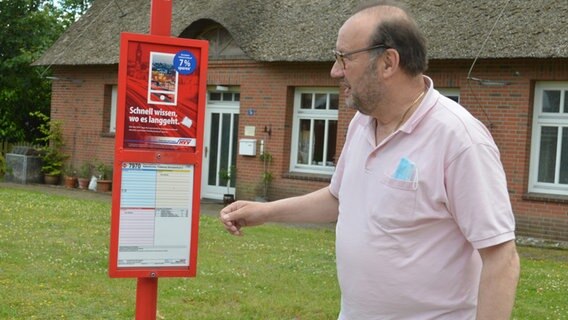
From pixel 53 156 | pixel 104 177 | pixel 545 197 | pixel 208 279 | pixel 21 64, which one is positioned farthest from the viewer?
pixel 21 64

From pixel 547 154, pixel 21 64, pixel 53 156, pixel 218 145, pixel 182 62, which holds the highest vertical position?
pixel 21 64

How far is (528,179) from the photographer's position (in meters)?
14.1

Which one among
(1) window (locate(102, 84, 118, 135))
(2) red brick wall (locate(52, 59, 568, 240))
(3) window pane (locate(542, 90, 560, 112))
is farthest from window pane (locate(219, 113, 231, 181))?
(3) window pane (locate(542, 90, 560, 112))

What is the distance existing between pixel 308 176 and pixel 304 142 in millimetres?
915

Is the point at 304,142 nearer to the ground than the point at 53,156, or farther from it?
farther from it

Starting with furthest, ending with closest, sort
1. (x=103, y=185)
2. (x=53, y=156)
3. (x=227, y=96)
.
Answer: (x=53, y=156)
(x=103, y=185)
(x=227, y=96)

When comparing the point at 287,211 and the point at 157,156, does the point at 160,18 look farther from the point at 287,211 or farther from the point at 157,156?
the point at 287,211

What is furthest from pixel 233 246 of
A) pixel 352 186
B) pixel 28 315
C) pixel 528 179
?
pixel 352 186

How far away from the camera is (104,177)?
68.0ft

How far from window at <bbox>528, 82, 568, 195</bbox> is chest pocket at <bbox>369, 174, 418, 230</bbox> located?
11984mm

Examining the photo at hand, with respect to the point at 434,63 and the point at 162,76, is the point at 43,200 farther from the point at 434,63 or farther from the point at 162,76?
the point at 162,76

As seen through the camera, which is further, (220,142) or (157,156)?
(220,142)

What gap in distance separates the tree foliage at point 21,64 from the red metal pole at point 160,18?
868 inches

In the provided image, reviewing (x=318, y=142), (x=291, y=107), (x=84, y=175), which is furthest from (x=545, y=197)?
(x=84, y=175)
